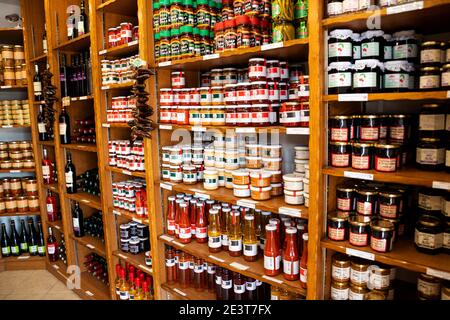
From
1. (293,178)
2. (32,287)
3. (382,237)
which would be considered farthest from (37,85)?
(382,237)

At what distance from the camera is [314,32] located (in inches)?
63.3

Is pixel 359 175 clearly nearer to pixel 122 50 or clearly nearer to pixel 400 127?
pixel 400 127

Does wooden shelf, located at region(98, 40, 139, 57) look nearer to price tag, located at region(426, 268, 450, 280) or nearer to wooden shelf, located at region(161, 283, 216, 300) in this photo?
wooden shelf, located at region(161, 283, 216, 300)

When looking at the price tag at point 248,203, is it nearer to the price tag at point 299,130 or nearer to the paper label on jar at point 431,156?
the price tag at point 299,130

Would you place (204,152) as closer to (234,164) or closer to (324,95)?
(234,164)

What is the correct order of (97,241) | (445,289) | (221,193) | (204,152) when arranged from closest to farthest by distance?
(445,289), (221,193), (204,152), (97,241)

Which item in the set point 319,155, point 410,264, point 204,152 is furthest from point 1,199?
point 410,264

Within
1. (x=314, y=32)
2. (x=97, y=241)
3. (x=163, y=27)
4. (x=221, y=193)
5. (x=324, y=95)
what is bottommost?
(x=97, y=241)

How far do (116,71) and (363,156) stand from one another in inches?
83.3

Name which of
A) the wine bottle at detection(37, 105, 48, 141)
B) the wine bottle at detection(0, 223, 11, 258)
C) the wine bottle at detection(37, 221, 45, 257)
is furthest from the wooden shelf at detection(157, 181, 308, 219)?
the wine bottle at detection(0, 223, 11, 258)

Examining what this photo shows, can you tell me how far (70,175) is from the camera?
3.64 metres

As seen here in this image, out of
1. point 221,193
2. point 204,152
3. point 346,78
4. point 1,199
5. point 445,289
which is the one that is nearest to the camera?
point 445,289

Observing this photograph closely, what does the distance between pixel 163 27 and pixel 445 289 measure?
7.15 ft

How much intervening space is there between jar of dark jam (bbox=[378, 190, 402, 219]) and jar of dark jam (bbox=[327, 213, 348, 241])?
0.18 metres
